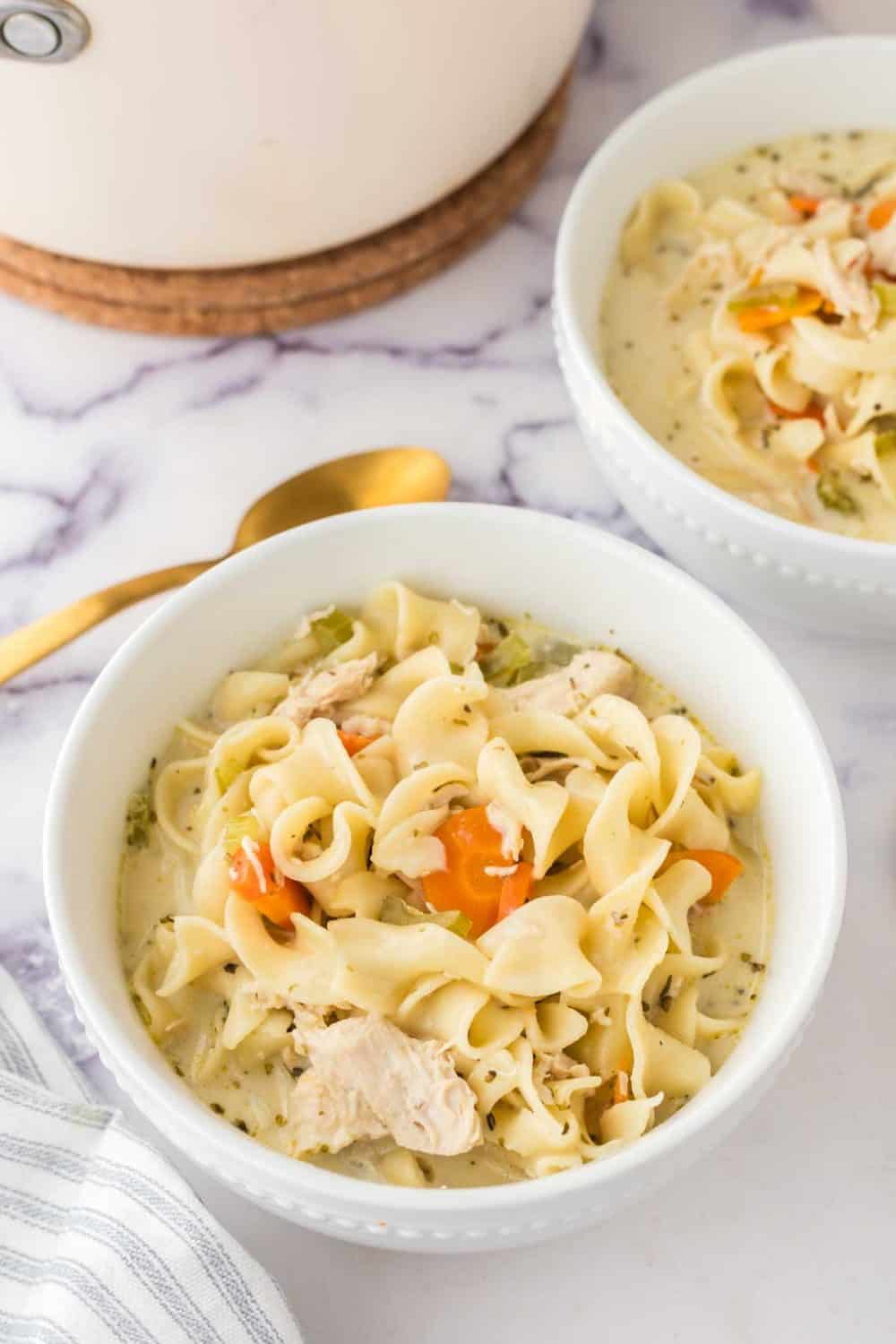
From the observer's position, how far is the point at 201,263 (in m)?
2.56

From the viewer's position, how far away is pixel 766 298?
2566 mm

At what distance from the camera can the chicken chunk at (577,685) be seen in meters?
2.17

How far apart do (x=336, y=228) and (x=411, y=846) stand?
3.40 ft

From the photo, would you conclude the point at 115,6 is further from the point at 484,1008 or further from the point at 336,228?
the point at 484,1008

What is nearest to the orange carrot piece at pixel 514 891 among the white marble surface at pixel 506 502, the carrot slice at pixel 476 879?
the carrot slice at pixel 476 879

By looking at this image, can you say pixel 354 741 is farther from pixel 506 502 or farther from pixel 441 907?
pixel 506 502

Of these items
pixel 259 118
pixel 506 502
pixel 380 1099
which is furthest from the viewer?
pixel 506 502

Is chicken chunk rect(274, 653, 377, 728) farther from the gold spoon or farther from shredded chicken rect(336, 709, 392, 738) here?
the gold spoon

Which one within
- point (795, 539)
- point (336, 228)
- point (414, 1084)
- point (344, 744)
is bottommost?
point (414, 1084)

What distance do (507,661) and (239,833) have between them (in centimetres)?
47

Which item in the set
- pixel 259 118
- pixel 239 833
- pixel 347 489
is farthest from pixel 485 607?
Answer: pixel 259 118

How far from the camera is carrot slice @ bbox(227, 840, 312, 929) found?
1976 millimetres

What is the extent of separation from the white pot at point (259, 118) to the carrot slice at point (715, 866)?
1098 mm

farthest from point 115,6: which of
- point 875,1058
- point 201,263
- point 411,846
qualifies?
point 875,1058
